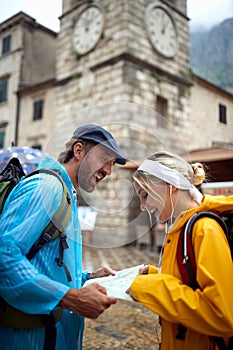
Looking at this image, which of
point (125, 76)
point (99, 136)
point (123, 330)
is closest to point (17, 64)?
point (125, 76)

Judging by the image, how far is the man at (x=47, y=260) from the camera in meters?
1.12

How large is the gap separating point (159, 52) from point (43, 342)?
1066cm

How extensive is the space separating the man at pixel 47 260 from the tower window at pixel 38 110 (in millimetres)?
13145

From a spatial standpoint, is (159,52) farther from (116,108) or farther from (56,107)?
(116,108)

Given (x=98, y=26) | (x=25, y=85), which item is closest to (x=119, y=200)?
(x=98, y=26)

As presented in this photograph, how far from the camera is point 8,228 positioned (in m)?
1.15

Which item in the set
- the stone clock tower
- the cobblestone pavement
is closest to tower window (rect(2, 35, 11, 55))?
the stone clock tower

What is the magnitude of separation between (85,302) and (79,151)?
65cm

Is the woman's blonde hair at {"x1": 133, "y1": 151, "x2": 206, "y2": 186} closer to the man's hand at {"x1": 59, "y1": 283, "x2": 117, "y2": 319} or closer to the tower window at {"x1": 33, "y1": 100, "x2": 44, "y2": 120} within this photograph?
the man's hand at {"x1": 59, "y1": 283, "x2": 117, "y2": 319}

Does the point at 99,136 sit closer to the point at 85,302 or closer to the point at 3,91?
the point at 85,302

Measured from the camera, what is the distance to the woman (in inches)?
40.6

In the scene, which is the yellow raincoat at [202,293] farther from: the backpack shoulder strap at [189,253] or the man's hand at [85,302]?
the man's hand at [85,302]

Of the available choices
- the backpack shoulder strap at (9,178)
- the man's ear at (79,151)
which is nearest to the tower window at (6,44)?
the backpack shoulder strap at (9,178)

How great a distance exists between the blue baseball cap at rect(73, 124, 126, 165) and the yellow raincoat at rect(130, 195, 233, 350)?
0.46 meters
